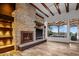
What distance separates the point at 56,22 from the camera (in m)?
6.53

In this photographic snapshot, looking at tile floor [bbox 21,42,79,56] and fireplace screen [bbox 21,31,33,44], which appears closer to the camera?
tile floor [bbox 21,42,79,56]

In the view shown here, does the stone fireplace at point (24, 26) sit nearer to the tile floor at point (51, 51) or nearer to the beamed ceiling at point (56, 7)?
the tile floor at point (51, 51)

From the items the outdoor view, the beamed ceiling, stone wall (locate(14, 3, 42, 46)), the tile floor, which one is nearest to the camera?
the tile floor

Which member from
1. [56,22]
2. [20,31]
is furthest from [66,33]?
[20,31]

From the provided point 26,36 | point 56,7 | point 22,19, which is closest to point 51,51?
point 26,36

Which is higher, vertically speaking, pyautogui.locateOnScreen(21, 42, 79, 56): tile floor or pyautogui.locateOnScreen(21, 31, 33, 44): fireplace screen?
pyautogui.locateOnScreen(21, 31, 33, 44): fireplace screen

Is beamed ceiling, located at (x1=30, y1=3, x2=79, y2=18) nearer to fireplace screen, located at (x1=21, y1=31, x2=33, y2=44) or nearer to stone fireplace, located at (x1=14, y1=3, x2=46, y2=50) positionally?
stone fireplace, located at (x1=14, y1=3, x2=46, y2=50)

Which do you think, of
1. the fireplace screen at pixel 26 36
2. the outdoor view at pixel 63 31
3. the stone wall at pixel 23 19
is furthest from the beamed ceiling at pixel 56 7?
the fireplace screen at pixel 26 36

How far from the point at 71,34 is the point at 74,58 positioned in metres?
3.61

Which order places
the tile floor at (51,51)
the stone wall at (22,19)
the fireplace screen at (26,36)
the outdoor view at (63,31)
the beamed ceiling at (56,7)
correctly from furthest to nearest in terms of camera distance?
1. the outdoor view at (63,31)
2. the beamed ceiling at (56,7)
3. the fireplace screen at (26,36)
4. the stone wall at (22,19)
5. the tile floor at (51,51)

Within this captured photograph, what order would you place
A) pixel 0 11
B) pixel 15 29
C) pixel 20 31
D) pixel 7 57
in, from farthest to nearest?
pixel 20 31 < pixel 15 29 < pixel 0 11 < pixel 7 57

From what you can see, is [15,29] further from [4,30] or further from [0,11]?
[0,11]

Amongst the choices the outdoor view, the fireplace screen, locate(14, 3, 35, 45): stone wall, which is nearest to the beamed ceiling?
locate(14, 3, 35, 45): stone wall

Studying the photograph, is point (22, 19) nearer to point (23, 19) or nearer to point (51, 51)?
point (23, 19)
